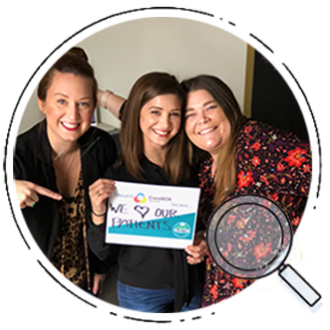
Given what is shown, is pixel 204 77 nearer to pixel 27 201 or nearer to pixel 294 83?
pixel 294 83

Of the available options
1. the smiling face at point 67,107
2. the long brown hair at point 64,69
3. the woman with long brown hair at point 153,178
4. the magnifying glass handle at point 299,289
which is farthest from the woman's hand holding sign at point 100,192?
the magnifying glass handle at point 299,289

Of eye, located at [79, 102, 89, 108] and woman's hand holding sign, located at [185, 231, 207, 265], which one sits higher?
eye, located at [79, 102, 89, 108]

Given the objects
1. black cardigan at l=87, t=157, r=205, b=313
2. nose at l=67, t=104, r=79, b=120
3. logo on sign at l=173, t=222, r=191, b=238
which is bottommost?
black cardigan at l=87, t=157, r=205, b=313

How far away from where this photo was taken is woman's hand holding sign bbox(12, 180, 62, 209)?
805 millimetres

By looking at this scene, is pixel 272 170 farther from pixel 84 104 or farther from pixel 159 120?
pixel 84 104

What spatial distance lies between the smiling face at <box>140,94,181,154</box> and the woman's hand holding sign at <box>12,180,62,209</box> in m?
0.23

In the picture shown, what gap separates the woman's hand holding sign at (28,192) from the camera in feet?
2.64

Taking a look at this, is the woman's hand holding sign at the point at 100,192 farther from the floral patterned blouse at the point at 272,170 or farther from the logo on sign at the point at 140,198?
the floral patterned blouse at the point at 272,170

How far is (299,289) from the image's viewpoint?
83 centimetres

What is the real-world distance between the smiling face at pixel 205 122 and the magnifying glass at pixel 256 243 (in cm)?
14

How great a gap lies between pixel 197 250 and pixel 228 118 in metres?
0.30

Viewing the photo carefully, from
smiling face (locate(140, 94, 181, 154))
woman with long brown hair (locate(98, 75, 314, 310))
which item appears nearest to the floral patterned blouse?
woman with long brown hair (locate(98, 75, 314, 310))

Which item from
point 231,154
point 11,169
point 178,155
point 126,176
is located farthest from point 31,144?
point 231,154

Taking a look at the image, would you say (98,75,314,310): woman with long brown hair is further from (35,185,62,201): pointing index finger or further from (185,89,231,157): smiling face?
(35,185,62,201): pointing index finger
